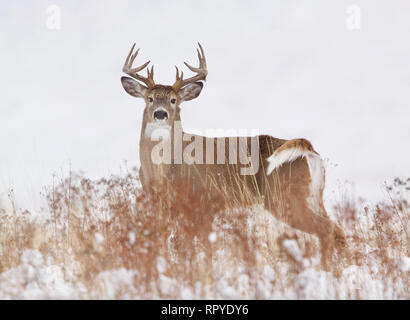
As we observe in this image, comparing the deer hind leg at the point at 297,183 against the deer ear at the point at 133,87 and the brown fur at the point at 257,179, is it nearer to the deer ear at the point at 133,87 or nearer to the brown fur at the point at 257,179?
the brown fur at the point at 257,179

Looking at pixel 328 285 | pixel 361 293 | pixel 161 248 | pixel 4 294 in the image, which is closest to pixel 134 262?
pixel 161 248

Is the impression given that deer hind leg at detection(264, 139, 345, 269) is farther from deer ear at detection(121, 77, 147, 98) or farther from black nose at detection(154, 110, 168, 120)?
deer ear at detection(121, 77, 147, 98)

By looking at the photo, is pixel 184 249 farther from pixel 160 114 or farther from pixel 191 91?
pixel 191 91

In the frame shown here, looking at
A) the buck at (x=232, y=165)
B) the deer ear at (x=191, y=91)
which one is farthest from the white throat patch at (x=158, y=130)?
the deer ear at (x=191, y=91)

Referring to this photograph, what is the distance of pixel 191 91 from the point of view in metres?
9.23

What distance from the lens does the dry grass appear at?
4.64 meters

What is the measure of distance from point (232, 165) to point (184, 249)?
10.8 ft

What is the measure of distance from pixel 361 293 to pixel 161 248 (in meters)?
1.96

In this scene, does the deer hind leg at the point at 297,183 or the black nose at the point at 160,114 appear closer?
the deer hind leg at the point at 297,183

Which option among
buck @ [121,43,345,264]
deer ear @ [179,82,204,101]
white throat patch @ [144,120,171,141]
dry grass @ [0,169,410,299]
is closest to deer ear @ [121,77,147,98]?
buck @ [121,43,345,264]

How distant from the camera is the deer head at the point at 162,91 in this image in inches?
340

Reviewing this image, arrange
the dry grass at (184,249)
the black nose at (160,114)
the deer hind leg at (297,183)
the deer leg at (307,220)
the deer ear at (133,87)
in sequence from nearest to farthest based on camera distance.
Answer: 1. the dry grass at (184,249)
2. the deer leg at (307,220)
3. the deer hind leg at (297,183)
4. the black nose at (160,114)
5. the deer ear at (133,87)

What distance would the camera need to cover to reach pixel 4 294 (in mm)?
4699

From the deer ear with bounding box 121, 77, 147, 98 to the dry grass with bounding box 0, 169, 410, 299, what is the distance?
1.93 m
